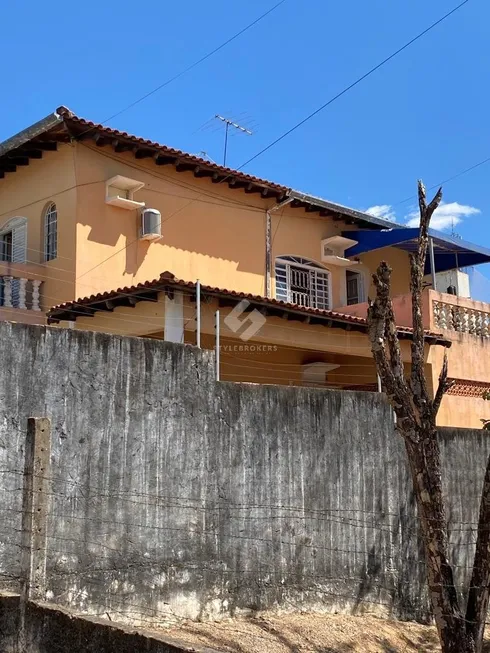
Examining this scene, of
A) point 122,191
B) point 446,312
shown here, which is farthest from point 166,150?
point 446,312

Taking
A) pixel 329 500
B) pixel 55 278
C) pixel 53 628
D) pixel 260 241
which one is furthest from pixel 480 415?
pixel 53 628

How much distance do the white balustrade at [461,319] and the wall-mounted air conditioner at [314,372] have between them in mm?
2044

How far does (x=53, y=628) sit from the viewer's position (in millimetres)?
4727

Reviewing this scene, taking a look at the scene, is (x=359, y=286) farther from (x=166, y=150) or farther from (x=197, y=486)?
(x=197, y=486)

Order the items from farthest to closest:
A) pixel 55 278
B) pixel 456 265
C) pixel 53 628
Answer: pixel 456 265 < pixel 55 278 < pixel 53 628

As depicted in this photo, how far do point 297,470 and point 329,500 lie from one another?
0.58 metres

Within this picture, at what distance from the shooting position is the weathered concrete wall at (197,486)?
6305 millimetres

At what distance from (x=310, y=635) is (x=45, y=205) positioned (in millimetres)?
8316

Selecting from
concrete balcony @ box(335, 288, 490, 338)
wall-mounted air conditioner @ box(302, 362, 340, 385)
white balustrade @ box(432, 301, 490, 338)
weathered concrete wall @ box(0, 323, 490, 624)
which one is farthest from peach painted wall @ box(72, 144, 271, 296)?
weathered concrete wall @ box(0, 323, 490, 624)

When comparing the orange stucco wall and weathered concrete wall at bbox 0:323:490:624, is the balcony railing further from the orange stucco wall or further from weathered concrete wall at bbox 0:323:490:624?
weathered concrete wall at bbox 0:323:490:624

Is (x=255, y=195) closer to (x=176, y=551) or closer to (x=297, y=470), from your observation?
(x=297, y=470)

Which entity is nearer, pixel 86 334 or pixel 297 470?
pixel 86 334

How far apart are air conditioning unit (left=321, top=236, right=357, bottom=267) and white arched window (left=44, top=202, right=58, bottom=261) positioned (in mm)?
5612

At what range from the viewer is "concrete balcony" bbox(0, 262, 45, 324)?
38.5 ft
